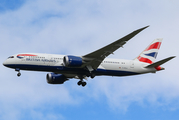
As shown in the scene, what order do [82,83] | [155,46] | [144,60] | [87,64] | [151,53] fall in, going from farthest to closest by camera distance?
[155,46] → [151,53] → [144,60] → [82,83] → [87,64]

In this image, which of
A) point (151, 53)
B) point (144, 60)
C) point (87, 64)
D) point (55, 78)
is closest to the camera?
point (87, 64)

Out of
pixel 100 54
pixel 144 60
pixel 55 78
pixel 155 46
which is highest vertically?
pixel 155 46

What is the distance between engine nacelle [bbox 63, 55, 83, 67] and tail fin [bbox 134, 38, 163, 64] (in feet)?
37.1

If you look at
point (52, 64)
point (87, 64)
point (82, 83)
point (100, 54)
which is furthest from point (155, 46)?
point (52, 64)

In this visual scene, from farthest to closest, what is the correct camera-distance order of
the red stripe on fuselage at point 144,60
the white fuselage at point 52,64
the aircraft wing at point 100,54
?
the red stripe on fuselage at point 144,60, the white fuselage at point 52,64, the aircraft wing at point 100,54

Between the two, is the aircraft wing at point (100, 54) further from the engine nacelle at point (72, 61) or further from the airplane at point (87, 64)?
the engine nacelle at point (72, 61)

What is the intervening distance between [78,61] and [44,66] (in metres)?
4.33

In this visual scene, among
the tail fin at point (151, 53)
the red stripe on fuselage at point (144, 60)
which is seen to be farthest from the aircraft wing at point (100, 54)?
the tail fin at point (151, 53)

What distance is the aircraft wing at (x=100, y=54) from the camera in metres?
37.5

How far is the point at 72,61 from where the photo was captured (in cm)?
3912

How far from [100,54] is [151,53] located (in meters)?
11.6

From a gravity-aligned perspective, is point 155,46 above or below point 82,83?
above

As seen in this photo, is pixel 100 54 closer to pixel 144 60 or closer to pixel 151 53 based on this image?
pixel 144 60

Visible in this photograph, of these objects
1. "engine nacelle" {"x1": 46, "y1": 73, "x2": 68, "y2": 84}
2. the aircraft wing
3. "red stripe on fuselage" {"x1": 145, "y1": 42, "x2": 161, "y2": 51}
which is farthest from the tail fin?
"engine nacelle" {"x1": 46, "y1": 73, "x2": 68, "y2": 84}
